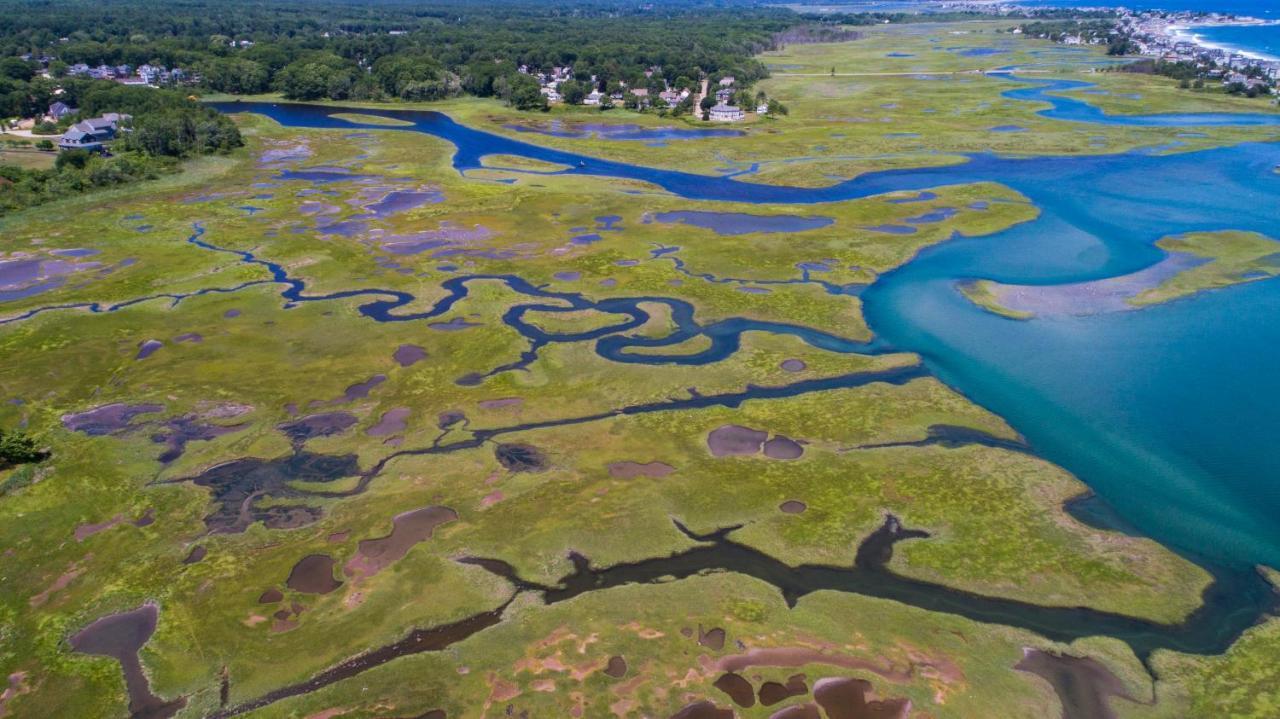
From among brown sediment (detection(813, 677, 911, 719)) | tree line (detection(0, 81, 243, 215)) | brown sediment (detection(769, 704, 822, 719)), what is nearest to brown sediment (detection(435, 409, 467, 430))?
brown sediment (detection(769, 704, 822, 719))

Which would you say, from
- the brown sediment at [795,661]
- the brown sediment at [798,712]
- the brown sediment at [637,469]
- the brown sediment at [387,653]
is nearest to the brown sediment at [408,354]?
the brown sediment at [637,469]

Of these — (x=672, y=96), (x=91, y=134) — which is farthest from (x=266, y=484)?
(x=672, y=96)

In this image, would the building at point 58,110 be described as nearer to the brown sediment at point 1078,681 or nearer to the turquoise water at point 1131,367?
the turquoise water at point 1131,367

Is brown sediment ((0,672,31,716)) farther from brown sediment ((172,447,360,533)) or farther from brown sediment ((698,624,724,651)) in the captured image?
brown sediment ((698,624,724,651))

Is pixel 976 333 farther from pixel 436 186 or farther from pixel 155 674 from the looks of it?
pixel 436 186

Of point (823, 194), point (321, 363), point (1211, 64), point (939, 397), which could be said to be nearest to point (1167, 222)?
point (823, 194)

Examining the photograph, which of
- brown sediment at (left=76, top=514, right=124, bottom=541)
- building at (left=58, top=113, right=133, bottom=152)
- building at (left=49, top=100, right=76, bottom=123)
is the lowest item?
brown sediment at (left=76, top=514, right=124, bottom=541)
